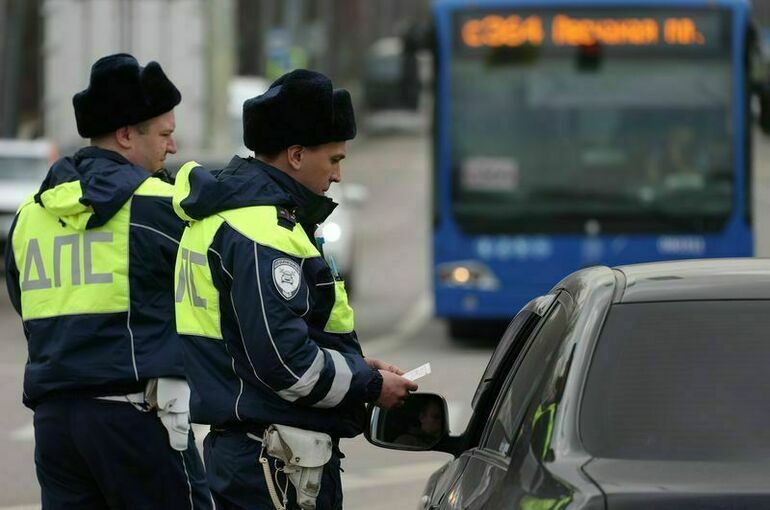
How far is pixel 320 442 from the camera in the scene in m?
4.27

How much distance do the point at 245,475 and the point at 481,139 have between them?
11.5 meters

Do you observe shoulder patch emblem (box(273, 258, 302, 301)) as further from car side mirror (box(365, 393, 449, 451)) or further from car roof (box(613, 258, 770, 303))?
car roof (box(613, 258, 770, 303))

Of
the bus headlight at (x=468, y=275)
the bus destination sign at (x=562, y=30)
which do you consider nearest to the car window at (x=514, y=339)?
the bus headlight at (x=468, y=275)

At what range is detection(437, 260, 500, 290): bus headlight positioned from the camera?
15.4 meters

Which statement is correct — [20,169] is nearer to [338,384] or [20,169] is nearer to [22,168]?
[22,168]

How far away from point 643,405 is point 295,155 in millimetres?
1319

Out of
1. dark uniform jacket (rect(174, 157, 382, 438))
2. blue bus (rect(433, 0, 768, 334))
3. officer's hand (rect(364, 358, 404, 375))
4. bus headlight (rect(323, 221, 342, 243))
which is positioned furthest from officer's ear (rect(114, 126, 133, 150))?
bus headlight (rect(323, 221, 342, 243))

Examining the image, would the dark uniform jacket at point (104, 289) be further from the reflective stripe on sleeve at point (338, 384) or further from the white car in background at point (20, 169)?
the white car in background at point (20, 169)

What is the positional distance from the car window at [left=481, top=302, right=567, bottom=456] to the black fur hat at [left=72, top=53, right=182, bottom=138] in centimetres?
141

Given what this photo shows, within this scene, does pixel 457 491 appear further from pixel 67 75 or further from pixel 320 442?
pixel 67 75

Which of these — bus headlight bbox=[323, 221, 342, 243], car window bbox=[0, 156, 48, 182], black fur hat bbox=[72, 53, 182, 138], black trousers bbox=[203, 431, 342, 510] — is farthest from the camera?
car window bbox=[0, 156, 48, 182]

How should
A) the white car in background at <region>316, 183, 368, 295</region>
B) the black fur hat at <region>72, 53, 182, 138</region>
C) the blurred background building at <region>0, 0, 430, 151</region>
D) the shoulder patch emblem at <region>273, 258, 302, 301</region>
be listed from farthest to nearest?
the blurred background building at <region>0, 0, 430, 151</region>
the white car in background at <region>316, 183, 368, 295</region>
the black fur hat at <region>72, 53, 182, 138</region>
the shoulder patch emblem at <region>273, 258, 302, 301</region>

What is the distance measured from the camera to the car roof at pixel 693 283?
3.57 m

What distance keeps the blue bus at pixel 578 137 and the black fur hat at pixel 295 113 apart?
11.0m
